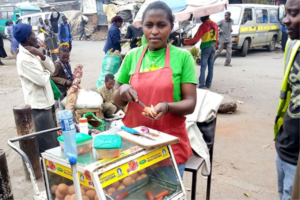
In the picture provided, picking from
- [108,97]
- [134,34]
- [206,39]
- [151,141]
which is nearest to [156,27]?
[151,141]

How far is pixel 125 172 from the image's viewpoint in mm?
1320

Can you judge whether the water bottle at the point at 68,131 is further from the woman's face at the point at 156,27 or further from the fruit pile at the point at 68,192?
the woman's face at the point at 156,27

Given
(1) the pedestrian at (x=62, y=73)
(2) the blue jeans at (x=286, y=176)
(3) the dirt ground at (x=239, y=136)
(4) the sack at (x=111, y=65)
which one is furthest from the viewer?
(4) the sack at (x=111, y=65)

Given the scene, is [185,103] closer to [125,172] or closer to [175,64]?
[175,64]

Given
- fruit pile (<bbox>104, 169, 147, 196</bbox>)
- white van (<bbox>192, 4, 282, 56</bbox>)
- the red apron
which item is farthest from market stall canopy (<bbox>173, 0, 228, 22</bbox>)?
fruit pile (<bbox>104, 169, 147, 196</bbox>)

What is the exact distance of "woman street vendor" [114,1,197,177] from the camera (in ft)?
5.01

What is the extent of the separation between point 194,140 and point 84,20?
72.2 ft

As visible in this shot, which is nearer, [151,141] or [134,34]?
[151,141]

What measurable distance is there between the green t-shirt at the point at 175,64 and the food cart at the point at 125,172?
0.33 meters

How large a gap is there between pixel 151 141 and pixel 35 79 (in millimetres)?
2177

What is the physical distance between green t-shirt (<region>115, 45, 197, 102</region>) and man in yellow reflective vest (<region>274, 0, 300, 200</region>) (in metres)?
0.60

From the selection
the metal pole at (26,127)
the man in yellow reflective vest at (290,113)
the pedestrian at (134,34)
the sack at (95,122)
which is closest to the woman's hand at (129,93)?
the man in yellow reflective vest at (290,113)

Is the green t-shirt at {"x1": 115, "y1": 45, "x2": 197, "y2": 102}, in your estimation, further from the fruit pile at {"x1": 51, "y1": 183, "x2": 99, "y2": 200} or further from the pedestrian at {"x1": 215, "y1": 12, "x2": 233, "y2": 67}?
the pedestrian at {"x1": 215, "y1": 12, "x2": 233, "y2": 67}

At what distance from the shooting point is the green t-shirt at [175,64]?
1.54m
